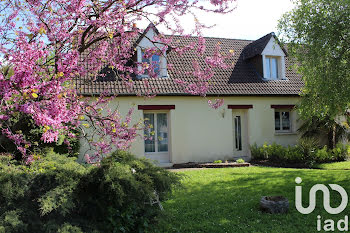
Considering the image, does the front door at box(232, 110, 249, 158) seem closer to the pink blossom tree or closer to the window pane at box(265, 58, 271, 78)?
the window pane at box(265, 58, 271, 78)

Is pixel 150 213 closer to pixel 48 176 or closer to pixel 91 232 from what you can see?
pixel 91 232

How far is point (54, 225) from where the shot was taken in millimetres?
4160

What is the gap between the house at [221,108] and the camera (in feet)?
47.3

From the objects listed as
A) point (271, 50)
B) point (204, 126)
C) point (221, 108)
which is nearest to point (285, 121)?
point (271, 50)

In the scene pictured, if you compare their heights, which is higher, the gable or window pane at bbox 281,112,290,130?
the gable

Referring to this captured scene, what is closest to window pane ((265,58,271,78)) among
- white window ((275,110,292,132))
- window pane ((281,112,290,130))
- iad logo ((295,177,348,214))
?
white window ((275,110,292,132))

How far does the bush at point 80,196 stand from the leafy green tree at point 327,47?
19.3 ft

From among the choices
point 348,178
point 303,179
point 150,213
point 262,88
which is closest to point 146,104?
point 262,88

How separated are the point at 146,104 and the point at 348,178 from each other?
8302 mm

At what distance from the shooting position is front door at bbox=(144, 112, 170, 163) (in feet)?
48.6

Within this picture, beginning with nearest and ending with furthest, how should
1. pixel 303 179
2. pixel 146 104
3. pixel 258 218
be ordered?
pixel 258 218 → pixel 303 179 → pixel 146 104

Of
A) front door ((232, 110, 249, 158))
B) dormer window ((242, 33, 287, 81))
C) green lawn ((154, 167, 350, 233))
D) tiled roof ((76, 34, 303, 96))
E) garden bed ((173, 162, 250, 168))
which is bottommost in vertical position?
green lawn ((154, 167, 350, 233))

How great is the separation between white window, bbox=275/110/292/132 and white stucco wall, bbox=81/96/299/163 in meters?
0.76

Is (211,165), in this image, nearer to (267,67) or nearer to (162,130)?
(162,130)
